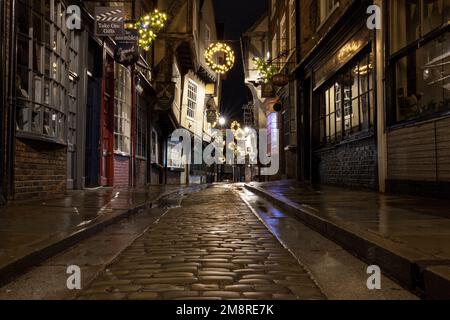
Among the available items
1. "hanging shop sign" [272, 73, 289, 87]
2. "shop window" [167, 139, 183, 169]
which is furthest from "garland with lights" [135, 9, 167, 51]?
"shop window" [167, 139, 183, 169]

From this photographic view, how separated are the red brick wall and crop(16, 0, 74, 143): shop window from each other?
6636mm

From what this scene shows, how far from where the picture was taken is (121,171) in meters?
18.5

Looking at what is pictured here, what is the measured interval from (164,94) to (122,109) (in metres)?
4.82

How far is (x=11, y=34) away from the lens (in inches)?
346

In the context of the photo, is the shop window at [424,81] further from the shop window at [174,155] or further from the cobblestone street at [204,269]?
the shop window at [174,155]

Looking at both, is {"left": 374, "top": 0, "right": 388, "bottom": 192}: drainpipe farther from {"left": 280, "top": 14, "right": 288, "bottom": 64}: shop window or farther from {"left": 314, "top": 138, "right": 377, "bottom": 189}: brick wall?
{"left": 280, "top": 14, "right": 288, "bottom": 64}: shop window

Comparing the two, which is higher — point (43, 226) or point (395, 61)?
point (395, 61)

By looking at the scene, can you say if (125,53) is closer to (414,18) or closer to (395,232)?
(414,18)

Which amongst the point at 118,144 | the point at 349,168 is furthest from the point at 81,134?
the point at 349,168

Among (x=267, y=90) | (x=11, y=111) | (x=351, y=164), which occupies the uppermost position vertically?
(x=267, y=90)

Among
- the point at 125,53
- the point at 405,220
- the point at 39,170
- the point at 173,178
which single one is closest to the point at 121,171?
the point at 125,53

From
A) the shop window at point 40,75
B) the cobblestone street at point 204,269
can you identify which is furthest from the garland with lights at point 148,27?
the cobblestone street at point 204,269

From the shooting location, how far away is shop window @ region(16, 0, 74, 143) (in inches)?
368
